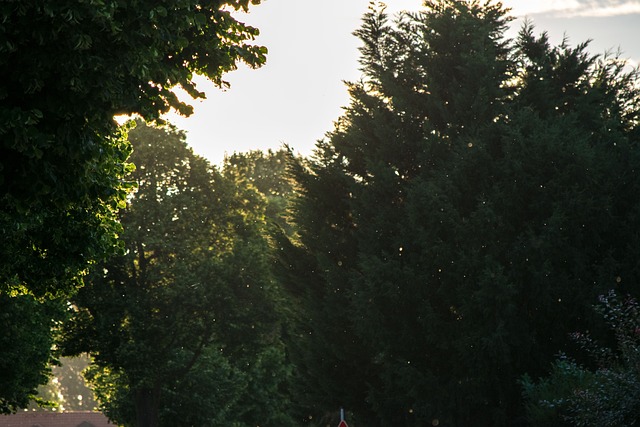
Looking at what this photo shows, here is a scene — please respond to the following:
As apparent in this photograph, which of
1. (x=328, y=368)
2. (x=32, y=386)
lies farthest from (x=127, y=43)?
(x=32, y=386)

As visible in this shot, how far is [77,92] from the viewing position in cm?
1113

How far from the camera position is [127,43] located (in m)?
11.0

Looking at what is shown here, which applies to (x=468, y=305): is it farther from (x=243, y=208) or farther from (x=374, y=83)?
(x=243, y=208)

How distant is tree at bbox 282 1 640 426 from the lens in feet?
75.6

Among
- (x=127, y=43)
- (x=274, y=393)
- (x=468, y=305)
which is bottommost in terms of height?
(x=127, y=43)

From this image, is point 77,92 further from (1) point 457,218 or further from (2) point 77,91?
(1) point 457,218

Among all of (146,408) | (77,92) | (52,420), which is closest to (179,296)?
(146,408)

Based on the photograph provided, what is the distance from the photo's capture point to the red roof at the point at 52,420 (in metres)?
88.9

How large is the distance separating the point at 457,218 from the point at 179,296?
1679 cm

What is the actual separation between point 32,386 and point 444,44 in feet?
55.3

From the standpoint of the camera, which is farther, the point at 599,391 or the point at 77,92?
the point at 599,391

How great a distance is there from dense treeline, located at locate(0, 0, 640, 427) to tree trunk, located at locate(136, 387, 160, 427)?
206 cm

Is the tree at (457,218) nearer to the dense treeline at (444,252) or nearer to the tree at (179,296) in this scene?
the dense treeline at (444,252)

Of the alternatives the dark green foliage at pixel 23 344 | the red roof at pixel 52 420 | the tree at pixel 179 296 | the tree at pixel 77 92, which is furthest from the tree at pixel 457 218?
the red roof at pixel 52 420
